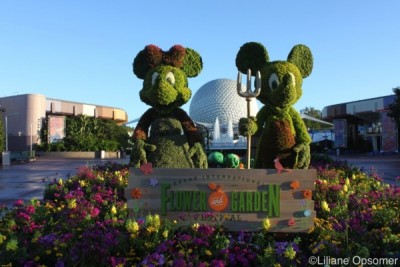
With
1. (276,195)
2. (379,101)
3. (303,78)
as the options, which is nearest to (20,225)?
(276,195)

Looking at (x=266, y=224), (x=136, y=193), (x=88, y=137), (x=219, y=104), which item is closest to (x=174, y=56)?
(x=136, y=193)

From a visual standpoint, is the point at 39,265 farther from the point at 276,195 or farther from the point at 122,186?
the point at 122,186

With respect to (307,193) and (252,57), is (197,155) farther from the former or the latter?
(307,193)

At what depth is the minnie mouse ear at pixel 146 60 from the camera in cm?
899

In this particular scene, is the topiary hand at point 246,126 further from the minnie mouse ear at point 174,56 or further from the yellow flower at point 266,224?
the yellow flower at point 266,224

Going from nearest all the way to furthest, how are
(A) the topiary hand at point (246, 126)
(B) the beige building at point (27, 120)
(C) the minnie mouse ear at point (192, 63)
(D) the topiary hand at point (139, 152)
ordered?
(A) the topiary hand at point (246, 126)
(D) the topiary hand at point (139, 152)
(C) the minnie mouse ear at point (192, 63)
(B) the beige building at point (27, 120)

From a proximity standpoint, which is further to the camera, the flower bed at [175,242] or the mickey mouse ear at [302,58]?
the mickey mouse ear at [302,58]

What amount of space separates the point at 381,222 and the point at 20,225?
12.5 ft

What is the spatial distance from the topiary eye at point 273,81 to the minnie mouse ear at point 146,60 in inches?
89.5

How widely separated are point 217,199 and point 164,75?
4.72 metres

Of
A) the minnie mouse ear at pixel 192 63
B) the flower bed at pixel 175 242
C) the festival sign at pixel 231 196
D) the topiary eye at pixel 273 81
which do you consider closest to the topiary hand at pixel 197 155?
the minnie mouse ear at pixel 192 63

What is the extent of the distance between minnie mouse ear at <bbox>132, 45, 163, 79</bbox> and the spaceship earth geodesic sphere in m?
44.7

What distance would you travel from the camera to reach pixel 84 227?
174 inches

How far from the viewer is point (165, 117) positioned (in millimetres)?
8945
